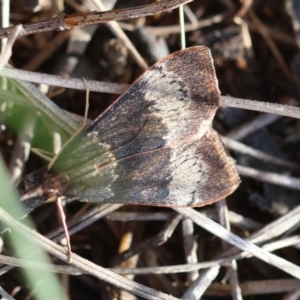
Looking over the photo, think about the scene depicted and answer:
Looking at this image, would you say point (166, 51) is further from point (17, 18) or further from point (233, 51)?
point (17, 18)

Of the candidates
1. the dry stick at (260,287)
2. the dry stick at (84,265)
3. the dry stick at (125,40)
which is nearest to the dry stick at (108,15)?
the dry stick at (125,40)

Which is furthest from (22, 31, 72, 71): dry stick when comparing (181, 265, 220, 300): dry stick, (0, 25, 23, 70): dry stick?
(181, 265, 220, 300): dry stick

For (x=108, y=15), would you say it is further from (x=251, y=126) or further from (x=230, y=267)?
(x=230, y=267)

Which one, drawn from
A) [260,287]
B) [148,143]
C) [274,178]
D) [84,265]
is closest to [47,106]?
[148,143]

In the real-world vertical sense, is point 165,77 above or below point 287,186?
above

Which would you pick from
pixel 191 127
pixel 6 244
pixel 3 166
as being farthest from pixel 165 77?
pixel 6 244

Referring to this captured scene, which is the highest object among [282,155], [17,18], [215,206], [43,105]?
[17,18]
